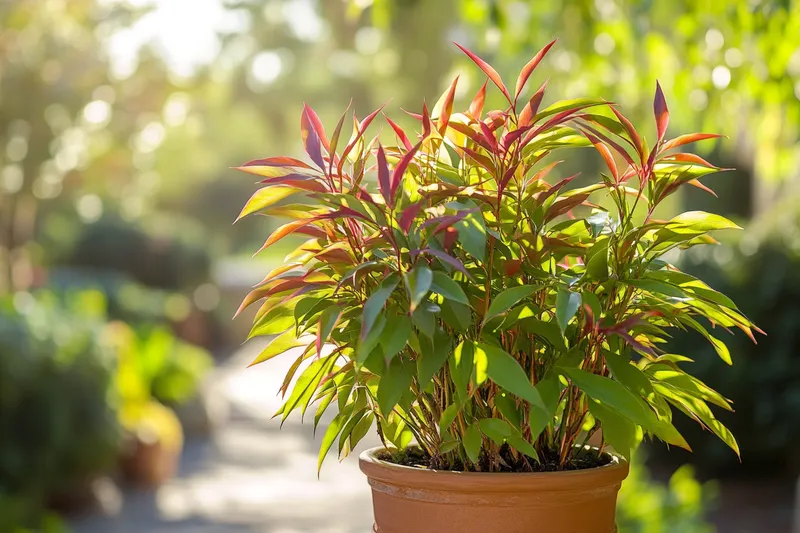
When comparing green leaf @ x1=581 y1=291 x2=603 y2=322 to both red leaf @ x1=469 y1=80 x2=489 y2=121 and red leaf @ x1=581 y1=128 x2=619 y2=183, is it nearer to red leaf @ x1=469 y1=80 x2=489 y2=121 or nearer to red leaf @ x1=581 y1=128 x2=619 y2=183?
red leaf @ x1=581 y1=128 x2=619 y2=183

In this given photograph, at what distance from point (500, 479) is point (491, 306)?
21cm

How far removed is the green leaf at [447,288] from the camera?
1.01m

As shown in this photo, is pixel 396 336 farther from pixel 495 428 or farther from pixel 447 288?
pixel 495 428

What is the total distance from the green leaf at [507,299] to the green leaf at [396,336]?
0.09 m

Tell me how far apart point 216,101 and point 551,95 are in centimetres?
870

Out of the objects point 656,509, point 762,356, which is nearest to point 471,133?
point 656,509

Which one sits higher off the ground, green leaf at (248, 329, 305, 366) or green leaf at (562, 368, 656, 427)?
green leaf at (248, 329, 305, 366)

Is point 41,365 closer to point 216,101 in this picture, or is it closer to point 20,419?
point 20,419

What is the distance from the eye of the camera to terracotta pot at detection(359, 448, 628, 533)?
43.7 inches

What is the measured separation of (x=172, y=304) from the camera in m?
13.1

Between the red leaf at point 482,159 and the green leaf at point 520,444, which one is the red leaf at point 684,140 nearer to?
the red leaf at point 482,159

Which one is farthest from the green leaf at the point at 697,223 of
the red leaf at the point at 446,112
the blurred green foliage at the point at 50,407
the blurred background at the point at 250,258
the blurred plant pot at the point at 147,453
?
the blurred plant pot at the point at 147,453

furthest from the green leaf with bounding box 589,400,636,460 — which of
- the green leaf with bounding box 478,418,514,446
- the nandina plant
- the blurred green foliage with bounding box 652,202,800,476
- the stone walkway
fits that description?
the blurred green foliage with bounding box 652,202,800,476

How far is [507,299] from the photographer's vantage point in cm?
106
